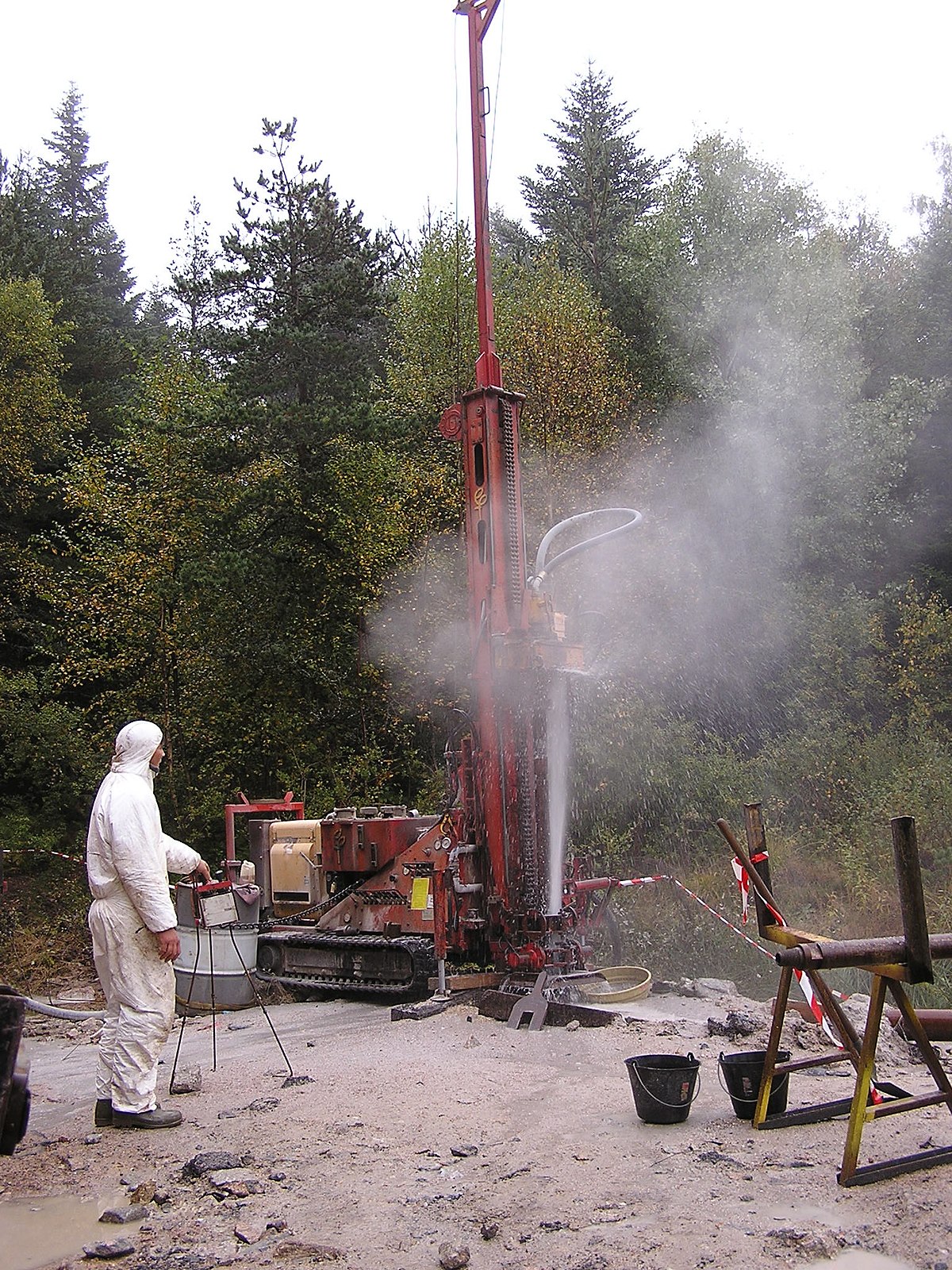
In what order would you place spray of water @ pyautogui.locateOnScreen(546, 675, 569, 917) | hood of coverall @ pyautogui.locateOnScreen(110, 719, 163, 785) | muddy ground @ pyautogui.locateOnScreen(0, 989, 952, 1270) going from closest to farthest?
muddy ground @ pyautogui.locateOnScreen(0, 989, 952, 1270) → hood of coverall @ pyautogui.locateOnScreen(110, 719, 163, 785) → spray of water @ pyautogui.locateOnScreen(546, 675, 569, 917)

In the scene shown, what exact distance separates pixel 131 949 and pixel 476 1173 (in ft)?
7.09

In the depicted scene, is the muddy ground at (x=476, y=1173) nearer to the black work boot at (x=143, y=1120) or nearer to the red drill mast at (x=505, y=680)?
the black work boot at (x=143, y=1120)

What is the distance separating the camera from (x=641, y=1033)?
7262mm

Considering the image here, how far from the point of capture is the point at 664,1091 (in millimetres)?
5156

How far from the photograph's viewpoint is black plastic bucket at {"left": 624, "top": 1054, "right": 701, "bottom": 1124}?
5152 millimetres

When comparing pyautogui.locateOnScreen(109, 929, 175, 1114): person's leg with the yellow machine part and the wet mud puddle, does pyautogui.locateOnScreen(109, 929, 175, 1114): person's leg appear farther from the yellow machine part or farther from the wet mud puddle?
the yellow machine part

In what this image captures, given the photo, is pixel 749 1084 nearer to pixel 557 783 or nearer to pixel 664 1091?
pixel 664 1091

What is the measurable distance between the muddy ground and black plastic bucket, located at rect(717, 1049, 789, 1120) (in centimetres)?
11

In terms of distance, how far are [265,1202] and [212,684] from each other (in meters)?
14.2

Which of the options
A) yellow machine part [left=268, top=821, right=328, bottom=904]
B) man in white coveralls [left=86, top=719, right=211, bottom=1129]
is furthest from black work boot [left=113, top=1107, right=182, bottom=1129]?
yellow machine part [left=268, top=821, right=328, bottom=904]

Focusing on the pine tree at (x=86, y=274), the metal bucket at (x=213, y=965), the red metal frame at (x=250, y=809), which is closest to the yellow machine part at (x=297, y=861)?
Answer: the red metal frame at (x=250, y=809)

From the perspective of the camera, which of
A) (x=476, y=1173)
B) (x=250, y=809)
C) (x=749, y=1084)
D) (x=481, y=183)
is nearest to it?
(x=476, y=1173)

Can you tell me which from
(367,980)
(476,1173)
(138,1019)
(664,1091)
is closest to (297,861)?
(367,980)

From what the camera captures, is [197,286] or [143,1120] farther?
[197,286]
